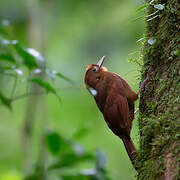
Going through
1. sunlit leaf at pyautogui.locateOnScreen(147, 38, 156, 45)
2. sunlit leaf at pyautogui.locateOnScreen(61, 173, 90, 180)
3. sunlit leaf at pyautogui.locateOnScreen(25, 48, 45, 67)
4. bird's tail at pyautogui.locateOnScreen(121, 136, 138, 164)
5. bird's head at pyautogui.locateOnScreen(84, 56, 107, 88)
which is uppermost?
sunlit leaf at pyautogui.locateOnScreen(147, 38, 156, 45)

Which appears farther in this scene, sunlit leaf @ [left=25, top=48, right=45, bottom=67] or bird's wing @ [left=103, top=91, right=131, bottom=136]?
bird's wing @ [left=103, top=91, right=131, bottom=136]

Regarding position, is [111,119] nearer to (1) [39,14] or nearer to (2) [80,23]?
(1) [39,14]

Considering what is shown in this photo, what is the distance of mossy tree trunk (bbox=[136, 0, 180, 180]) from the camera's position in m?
2.24

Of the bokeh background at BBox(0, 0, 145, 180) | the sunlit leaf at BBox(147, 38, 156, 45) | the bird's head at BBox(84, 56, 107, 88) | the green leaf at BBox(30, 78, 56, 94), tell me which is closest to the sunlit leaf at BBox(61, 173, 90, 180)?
the bird's head at BBox(84, 56, 107, 88)

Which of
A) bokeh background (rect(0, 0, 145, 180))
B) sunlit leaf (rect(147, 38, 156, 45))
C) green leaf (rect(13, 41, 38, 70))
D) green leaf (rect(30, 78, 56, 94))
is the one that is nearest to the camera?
sunlit leaf (rect(147, 38, 156, 45))

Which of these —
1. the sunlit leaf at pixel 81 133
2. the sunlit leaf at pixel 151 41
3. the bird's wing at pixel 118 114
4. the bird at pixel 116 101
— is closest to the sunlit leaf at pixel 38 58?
the bird at pixel 116 101

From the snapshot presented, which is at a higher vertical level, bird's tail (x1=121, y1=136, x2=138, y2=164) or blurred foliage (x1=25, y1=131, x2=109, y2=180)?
bird's tail (x1=121, y1=136, x2=138, y2=164)

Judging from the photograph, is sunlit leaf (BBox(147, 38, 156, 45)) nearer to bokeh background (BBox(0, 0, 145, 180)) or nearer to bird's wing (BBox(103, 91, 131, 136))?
bird's wing (BBox(103, 91, 131, 136))

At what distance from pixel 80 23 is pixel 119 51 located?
126 cm

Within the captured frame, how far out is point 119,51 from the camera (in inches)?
300

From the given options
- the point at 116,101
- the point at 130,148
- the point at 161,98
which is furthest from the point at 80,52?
the point at 161,98

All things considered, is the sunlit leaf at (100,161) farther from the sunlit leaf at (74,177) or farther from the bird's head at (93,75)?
the bird's head at (93,75)

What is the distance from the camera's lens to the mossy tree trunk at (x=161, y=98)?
224cm

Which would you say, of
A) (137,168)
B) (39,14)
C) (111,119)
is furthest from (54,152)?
(39,14)
